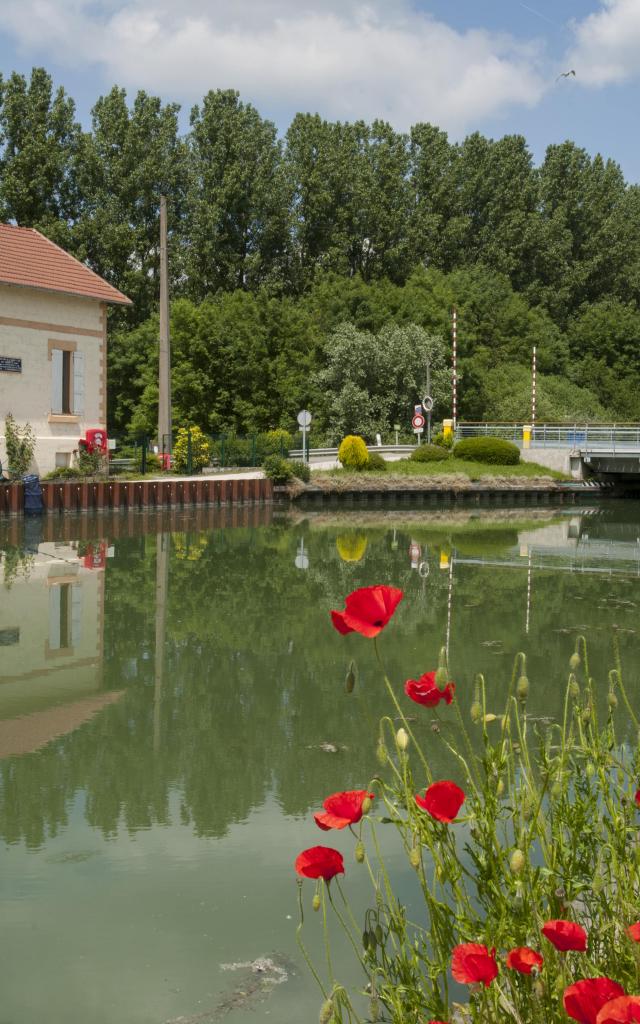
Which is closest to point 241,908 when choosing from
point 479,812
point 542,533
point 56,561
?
point 479,812

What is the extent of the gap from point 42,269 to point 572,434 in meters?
20.3

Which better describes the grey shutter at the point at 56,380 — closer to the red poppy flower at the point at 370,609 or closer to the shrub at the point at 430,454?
the shrub at the point at 430,454

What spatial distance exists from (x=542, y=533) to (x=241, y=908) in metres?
20.9

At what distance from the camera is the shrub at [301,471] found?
3297 centimetres

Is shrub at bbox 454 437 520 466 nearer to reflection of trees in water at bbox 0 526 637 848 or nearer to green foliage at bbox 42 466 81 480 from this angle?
green foliage at bbox 42 466 81 480

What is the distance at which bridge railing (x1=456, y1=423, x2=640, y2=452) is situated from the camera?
38.3m

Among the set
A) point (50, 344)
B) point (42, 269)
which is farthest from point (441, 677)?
point (42, 269)

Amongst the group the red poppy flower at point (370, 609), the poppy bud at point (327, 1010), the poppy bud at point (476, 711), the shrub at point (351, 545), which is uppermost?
the red poppy flower at point (370, 609)

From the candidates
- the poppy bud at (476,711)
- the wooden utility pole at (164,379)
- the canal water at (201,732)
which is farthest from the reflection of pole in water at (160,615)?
the wooden utility pole at (164,379)

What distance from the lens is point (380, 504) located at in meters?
33.3

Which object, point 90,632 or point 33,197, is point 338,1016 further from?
point 33,197

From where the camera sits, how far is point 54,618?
12258 mm

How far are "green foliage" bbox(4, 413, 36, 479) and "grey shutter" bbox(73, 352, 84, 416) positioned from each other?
196 centimetres

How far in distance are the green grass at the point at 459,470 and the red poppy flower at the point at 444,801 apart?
31.5 m
